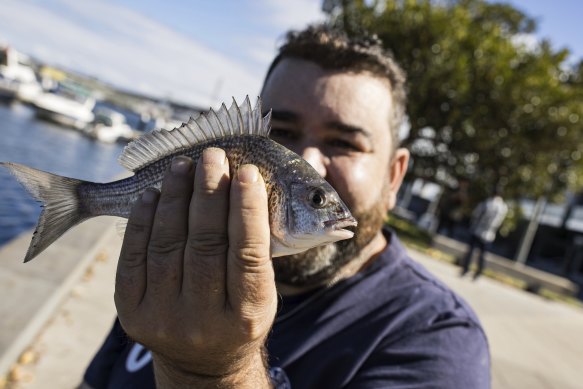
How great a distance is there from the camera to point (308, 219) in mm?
1542

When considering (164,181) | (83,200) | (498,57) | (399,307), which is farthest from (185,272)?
(498,57)

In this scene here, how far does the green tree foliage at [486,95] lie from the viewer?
19.1 meters

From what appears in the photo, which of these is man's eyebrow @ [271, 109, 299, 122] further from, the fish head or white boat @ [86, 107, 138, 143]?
white boat @ [86, 107, 138, 143]

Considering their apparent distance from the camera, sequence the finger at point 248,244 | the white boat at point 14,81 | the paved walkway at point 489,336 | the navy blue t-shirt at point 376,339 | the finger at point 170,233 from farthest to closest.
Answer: the white boat at point 14,81 → the paved walkway at point 489,336 → the navy blue t-shirt at point 376,339 → the finger at point 170,233 → the finger at point 248,244

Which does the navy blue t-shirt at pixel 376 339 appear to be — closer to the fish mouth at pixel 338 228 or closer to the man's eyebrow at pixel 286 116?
the fish mouth at pixel 338 228

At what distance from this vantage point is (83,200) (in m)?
1.81

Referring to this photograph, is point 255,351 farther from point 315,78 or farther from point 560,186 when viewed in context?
point 560,186

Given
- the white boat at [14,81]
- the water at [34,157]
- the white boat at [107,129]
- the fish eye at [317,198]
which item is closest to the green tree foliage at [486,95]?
the water at [34,157]

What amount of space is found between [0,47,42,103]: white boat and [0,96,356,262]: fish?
50136 millimetres

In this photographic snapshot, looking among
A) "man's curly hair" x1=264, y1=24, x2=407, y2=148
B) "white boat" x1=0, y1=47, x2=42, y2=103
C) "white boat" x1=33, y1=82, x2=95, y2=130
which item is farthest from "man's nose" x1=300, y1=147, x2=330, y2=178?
"white boat" x1=0, y1=47, x2=42, y2=103

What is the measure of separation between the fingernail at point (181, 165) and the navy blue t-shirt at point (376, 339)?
3.40 feet

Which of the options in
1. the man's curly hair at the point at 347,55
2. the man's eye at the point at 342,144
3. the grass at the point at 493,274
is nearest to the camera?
the man's eye at the point at 342,144

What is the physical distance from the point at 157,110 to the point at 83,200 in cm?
7332

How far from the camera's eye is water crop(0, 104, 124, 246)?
12789 mm
